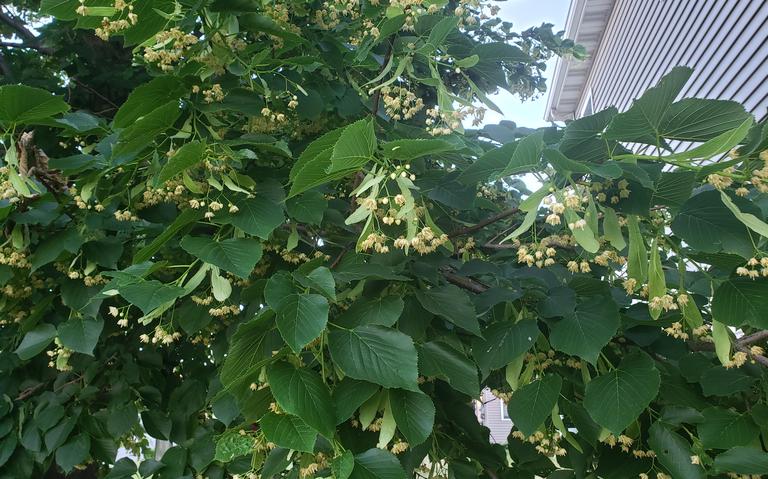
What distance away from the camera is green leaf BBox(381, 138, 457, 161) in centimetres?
119

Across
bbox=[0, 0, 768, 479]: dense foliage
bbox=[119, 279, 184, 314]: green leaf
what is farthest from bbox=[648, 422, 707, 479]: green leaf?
bbox=[119, 279, 184, 314]: green leaf

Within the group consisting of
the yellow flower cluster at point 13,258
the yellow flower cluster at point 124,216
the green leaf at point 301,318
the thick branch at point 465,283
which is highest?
the green leaf at point 301,318

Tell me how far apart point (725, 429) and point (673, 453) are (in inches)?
5.4

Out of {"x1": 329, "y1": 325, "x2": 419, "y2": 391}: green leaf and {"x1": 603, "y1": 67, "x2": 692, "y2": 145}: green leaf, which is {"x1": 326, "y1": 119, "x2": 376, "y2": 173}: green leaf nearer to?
{"x1": 329, "y1": 325, "x2": 419, "y2": 391}: green leaf

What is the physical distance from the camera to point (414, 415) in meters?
1.27

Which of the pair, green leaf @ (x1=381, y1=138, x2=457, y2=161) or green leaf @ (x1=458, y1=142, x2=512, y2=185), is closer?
green leaf @ (x1=381, y1=138, x2=457, y2=161)

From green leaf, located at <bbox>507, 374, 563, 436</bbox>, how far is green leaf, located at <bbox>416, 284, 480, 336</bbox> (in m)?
0.19

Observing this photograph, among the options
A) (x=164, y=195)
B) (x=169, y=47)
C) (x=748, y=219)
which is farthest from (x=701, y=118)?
(x=164, y=195)

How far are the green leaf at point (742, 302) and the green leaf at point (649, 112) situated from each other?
1.34 feet

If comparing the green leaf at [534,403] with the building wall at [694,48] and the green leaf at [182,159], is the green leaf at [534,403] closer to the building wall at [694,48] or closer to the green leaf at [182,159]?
the green leaf at [182,159]

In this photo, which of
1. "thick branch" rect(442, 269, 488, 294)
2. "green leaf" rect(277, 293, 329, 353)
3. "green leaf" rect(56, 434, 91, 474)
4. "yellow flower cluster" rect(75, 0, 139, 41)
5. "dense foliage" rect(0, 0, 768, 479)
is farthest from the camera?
"green leaf" rect(56, 434, 91, 474)

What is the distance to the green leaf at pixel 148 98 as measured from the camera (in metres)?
1.55

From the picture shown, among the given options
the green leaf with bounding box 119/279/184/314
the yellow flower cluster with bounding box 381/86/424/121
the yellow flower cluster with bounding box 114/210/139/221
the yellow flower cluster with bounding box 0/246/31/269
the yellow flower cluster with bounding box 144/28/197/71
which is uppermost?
the yellow flower cluster with bounding box 144/28/197/71

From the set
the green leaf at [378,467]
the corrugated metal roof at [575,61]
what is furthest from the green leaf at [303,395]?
the corrugated metal roof at [575,61]
